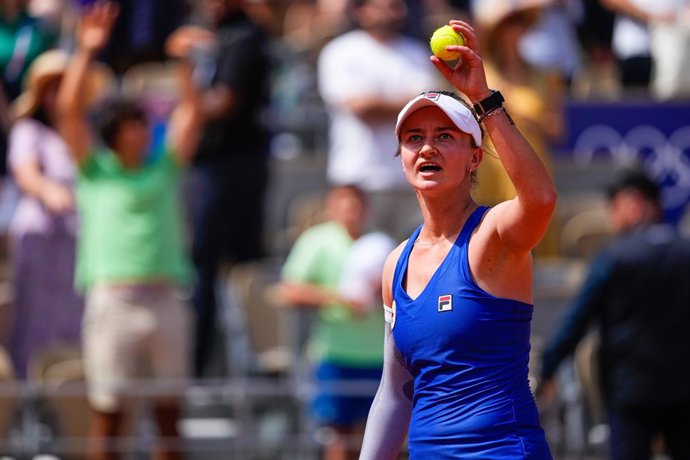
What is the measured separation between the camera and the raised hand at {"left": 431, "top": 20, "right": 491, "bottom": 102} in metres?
4.15

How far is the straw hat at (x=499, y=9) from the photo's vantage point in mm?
9906

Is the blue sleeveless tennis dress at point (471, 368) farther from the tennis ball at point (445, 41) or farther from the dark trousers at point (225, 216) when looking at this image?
the dark trousers at point (225, 216)

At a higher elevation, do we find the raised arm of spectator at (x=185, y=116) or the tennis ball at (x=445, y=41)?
the raised arm of spectator at (x=185, y=116)

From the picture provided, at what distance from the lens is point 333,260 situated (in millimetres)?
9125

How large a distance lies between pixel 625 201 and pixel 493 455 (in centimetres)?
445

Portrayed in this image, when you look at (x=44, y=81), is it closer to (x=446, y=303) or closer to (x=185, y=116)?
(x=185, y=116)

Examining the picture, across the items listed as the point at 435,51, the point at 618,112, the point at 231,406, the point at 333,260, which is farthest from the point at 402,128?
the point at 618,112

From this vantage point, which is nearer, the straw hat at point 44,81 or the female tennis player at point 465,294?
the female tennis player at point 465,294

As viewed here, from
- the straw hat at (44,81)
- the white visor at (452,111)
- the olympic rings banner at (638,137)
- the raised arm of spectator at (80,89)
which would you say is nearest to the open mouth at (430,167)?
the white visor at (452,111)

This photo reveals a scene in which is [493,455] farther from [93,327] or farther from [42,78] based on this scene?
[42,78]

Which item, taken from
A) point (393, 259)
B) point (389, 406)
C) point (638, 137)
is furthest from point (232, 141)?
point (389, 406)

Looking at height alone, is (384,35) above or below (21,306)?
above

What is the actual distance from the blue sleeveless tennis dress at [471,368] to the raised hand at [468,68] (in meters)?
0.44

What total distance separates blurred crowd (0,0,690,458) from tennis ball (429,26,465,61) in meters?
4.56
